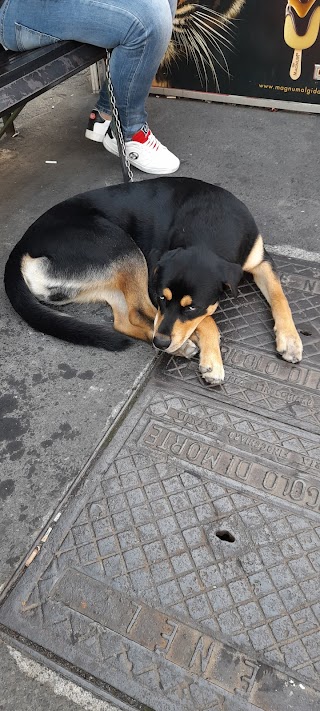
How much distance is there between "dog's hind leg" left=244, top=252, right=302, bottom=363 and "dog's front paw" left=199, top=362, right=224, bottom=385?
0.30m

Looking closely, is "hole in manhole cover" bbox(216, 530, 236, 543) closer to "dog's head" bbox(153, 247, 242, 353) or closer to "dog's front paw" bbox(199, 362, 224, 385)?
"dog's front paw" bbox(199, 362, 224, 385)

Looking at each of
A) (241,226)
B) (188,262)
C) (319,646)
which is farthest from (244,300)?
(319,646)

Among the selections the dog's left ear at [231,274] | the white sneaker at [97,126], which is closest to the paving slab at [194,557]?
the dog's left ear at [231,274]

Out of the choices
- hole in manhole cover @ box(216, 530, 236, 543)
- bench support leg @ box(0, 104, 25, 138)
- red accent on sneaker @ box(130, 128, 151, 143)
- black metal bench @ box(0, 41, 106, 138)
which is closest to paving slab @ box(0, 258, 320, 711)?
hole in manhole cover @ box(216, 530, 236, 543)

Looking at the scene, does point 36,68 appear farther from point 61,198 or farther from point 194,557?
point 194,557

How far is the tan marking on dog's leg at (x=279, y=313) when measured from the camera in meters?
2.48

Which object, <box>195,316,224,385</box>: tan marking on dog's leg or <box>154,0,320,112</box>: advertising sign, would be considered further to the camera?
<box>154,0,320,112</box>: advertising sign

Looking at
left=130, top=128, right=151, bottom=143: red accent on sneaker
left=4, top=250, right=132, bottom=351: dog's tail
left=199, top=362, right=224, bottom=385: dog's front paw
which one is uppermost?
left=130, top=128, right=151, bottom=143: red accent on sneaker

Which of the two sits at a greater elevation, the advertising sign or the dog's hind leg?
the advertising sign

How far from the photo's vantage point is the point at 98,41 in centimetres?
317

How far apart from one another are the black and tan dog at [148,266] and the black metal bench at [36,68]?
0.55 m

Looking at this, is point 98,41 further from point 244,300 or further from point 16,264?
point 244,300

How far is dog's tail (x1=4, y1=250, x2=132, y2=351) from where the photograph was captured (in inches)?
100

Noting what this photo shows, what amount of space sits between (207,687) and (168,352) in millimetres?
1307
